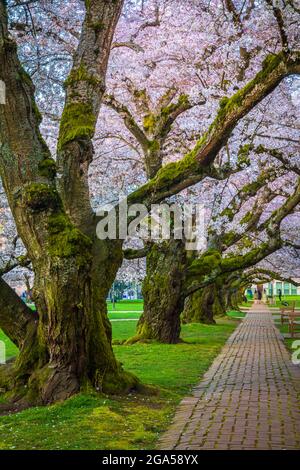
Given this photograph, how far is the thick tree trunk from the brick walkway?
4631 mm

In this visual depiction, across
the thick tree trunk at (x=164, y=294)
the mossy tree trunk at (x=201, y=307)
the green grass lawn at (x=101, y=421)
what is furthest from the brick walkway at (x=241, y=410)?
the mossy tree trunk at (x=201, y=307)

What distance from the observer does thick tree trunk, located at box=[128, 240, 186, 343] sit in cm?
1903

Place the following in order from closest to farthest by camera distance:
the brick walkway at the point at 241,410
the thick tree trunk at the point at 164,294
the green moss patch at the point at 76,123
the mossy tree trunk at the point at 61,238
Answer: the brick walkway at the point at 241,410 < the mossy tree trunk at the point at 61,238 < the green moss patch at the point at 76,123 < the thick tree trunk at the point at 164,294

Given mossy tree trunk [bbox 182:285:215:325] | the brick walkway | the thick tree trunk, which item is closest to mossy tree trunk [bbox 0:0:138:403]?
the brick walkway

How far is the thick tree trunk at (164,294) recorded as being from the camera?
1903cm

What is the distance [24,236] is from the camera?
9.05m

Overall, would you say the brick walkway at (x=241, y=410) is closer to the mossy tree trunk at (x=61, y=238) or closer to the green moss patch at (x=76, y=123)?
the mossy tree trunk at (x=61, y=238)

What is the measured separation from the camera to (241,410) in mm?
8117

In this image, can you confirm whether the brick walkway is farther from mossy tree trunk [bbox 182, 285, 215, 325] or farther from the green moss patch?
mossy tree trunk [bbox 182, 285, 215, 325]

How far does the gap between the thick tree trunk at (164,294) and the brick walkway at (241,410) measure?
15.2 ft

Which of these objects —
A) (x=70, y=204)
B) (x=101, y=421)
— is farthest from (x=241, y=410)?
(x=70, y=204)

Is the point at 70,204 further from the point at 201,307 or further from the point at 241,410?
the point at 201,307

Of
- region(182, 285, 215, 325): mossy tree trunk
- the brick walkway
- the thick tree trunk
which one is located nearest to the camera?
the brick walkway
